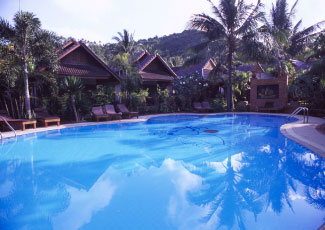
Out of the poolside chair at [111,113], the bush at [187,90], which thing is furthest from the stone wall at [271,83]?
the poolside chair at [111,113]

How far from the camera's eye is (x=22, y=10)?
1074 centimetres

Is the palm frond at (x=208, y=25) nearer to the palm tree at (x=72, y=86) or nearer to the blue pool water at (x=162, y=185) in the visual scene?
the palm tree at (x=72, y=86)

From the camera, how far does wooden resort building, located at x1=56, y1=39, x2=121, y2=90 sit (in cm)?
1448

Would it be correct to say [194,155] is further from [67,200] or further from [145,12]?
[145,12]

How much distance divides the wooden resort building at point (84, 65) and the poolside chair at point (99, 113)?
95.1 inches

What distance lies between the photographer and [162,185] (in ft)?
15.0

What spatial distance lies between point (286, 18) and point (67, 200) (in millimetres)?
26842

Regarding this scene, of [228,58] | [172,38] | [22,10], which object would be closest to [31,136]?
[22,10]

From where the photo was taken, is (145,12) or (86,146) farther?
(145,12)

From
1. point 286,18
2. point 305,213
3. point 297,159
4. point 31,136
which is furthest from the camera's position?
point 286,18

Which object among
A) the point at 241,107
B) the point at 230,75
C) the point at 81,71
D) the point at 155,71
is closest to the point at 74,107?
the point at 81,71

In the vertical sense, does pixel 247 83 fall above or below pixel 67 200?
above

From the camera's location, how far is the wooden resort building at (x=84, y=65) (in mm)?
14483

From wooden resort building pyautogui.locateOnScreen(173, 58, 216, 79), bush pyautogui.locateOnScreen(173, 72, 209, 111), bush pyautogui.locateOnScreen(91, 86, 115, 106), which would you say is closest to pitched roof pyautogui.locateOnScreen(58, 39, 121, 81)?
bush pyautogui.locateOnScreen(91, 86, 115, 106)
